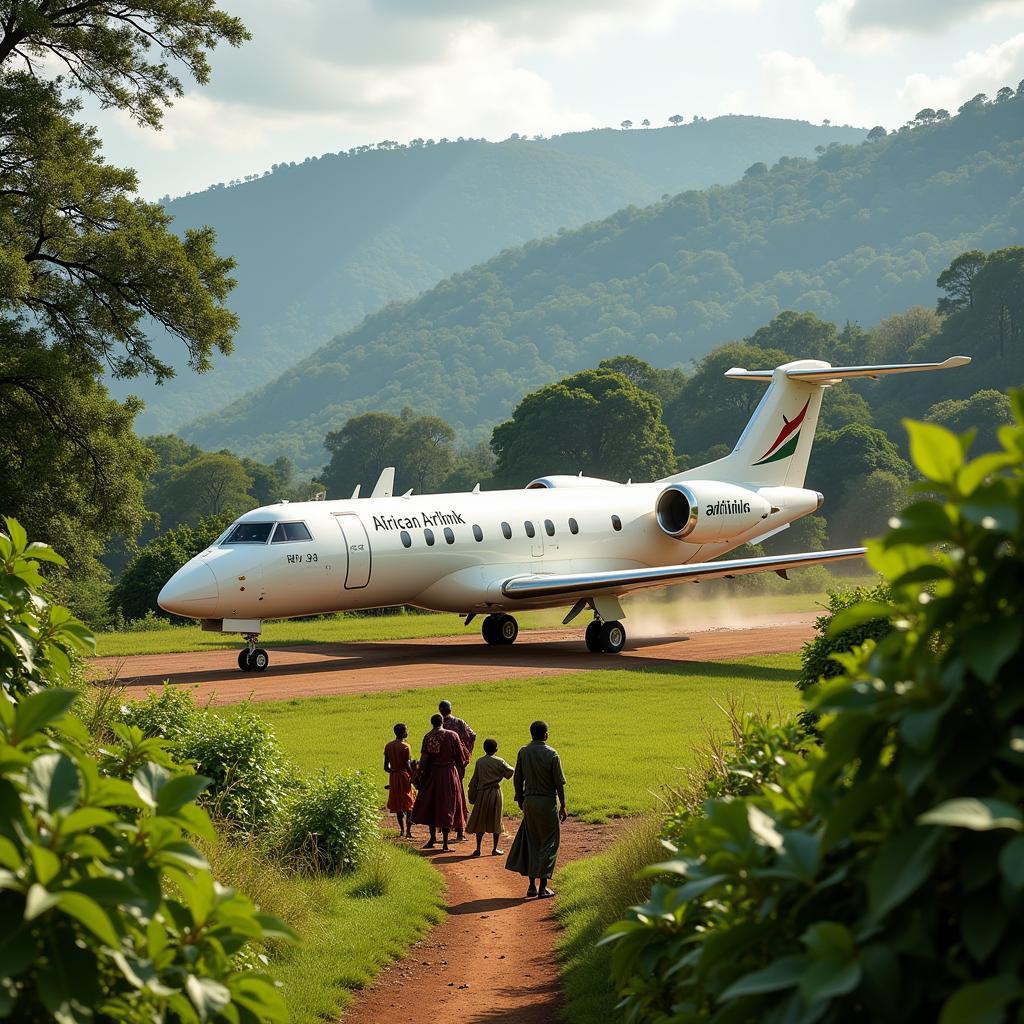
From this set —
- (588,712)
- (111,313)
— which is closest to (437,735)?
(588,712)

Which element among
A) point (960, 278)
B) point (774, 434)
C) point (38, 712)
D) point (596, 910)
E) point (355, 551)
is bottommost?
point (596, 910)

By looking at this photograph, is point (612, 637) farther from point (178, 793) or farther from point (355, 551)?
point (178, 793)

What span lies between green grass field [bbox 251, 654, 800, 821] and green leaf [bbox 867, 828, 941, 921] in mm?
12701

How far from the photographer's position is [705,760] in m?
12.2

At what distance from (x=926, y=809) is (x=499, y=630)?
30932 millimetres

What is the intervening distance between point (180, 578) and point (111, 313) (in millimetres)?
8782

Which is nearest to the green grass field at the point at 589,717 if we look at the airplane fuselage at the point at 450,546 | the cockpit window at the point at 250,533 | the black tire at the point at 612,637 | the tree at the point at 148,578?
the black tire at the point at 612,637

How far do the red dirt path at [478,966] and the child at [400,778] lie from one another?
1.35 metres

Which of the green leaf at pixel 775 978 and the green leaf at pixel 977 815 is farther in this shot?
the green leaf at pixel 775 978

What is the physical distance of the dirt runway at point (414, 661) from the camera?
26875 mm

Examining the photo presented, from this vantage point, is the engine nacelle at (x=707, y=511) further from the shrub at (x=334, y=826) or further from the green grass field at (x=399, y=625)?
the shrub at (x=334, y=826)

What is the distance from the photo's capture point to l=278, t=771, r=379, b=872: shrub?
44.0ft

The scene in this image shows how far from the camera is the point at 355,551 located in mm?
29391

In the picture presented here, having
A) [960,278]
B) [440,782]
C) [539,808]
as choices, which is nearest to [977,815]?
[539,808]
